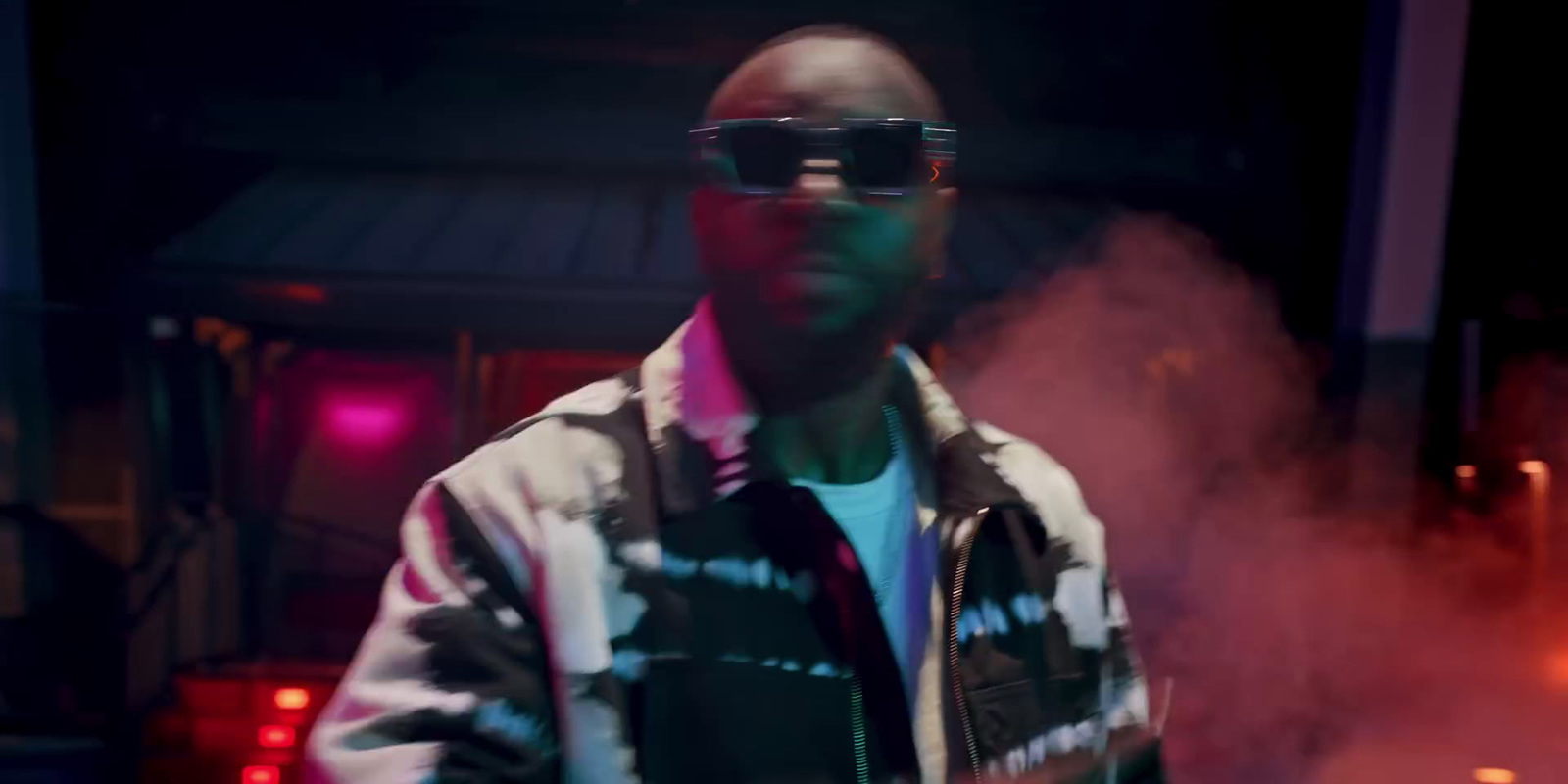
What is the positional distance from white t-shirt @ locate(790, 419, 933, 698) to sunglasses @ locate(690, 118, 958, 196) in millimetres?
417

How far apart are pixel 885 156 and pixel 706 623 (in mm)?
672

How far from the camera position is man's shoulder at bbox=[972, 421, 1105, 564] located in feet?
4.71

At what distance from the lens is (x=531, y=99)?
14.3ft

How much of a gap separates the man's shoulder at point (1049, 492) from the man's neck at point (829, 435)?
19cm

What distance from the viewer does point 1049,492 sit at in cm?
146

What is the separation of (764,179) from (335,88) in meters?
3.79

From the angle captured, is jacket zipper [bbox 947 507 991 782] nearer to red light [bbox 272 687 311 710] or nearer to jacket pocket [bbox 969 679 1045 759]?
jacket pocket [bbox 969 679 1045 759]

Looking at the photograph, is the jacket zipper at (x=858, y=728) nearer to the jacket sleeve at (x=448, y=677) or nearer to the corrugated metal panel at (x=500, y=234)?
the jacket sleeve at (x=448, y=677)

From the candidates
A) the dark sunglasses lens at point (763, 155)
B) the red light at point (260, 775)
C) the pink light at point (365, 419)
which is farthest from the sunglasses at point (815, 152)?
the pink light at point (365, 419)

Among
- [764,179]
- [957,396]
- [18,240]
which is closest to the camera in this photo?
[764,179]

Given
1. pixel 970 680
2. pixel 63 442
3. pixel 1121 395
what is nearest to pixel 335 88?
pixel 63 442

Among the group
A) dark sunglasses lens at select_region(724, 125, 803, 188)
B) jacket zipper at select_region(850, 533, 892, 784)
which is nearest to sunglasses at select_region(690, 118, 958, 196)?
dark sunglasses lens at select_region(724, 125, 803, 188)

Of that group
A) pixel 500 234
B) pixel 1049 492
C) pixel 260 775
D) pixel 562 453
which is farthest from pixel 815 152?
pixel 260 775

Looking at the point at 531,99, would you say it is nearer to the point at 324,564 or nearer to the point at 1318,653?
the point at 324,564
